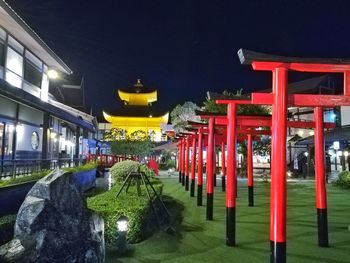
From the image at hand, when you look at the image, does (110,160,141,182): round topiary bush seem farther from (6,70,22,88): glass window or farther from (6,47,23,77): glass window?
(6,47,23,77): glass window

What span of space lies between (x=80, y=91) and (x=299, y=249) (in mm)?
27538

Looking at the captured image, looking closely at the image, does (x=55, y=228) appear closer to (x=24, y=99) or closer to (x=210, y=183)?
(x=210, y=183)

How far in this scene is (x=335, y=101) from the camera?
19.3 ft

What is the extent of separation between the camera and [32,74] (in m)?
17.9

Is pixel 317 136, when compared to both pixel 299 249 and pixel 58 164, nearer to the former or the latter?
pixel 299 249

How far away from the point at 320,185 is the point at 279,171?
9.84 feet

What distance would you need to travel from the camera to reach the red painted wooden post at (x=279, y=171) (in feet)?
17.6

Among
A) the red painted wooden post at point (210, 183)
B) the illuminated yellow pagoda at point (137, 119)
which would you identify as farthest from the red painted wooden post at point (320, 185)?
the illuminated yellow pagoda at point (137, 119)

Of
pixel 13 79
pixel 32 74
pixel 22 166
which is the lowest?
pixel 22 166

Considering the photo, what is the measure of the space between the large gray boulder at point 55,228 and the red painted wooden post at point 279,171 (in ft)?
9.41

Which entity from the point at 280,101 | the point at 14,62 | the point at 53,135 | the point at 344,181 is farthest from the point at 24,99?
the point at 344,181

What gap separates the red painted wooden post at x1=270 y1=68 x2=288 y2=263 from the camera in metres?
5.35

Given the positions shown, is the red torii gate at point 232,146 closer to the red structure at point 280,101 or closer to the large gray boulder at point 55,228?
the red structure at point 280,101

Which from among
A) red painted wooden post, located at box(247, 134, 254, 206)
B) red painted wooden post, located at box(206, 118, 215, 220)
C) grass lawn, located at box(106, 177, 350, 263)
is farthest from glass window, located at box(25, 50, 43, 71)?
red painted wooden post, located at box(247, 134, 254, 206)
